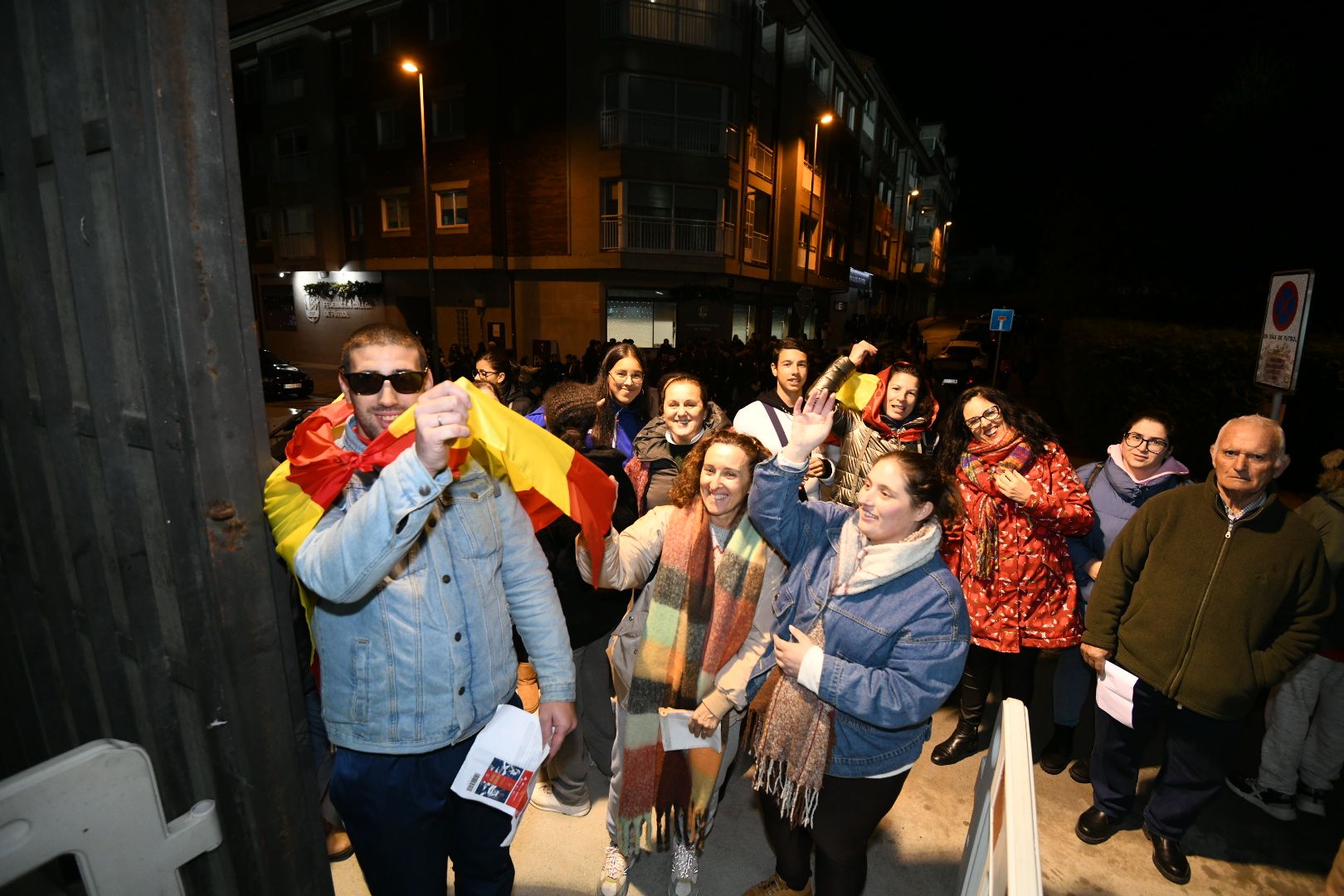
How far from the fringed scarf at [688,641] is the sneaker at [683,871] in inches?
5.1

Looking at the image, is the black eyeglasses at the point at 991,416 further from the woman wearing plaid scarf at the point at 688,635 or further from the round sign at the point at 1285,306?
the round sign at the point at 1285,306

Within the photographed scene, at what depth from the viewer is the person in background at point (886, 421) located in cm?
413

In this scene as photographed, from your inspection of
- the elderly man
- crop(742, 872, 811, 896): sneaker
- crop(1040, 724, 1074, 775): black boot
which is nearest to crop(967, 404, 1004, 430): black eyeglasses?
the elderly man

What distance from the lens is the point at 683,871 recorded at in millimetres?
2832

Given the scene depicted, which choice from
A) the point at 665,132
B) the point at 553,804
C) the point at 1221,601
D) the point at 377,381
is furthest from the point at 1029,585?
the point at 665,132

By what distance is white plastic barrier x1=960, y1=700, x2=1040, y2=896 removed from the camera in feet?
4.01

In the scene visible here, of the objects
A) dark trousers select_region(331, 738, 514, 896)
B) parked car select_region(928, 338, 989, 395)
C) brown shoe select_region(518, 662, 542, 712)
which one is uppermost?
dark trousers select_region(331, 738, 514, 896)

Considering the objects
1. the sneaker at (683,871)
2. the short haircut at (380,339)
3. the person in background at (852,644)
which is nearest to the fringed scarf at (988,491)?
the person in background at (852,644)

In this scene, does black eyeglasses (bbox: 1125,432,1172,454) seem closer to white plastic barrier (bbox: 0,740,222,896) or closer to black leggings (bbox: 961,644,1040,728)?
black leggings (bbox: 961,644,1040,728)

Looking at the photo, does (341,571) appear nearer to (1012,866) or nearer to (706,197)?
(1012,866)

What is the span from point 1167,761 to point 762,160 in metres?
24.2

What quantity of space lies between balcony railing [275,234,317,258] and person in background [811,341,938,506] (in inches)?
1057

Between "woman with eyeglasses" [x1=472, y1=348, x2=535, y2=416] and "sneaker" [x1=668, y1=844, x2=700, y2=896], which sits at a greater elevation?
"woman with eyeglasses" [x1=472, y1=348, x2=535, y2=416]

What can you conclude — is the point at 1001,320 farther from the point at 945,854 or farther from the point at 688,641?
the point at 688,641
